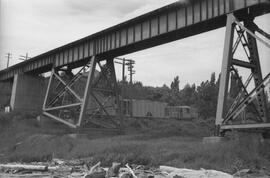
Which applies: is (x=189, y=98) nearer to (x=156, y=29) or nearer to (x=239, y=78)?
(x=156, y=29)

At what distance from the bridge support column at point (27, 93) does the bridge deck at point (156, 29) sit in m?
7.75

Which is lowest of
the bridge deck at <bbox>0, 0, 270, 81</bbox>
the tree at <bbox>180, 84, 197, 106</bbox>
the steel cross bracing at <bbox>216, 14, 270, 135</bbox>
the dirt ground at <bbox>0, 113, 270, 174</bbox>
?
the dirt ground at <bbox>0, 113, 270, 174</bbox>

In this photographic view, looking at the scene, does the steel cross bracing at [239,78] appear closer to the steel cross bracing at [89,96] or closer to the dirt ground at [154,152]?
the dirt ground at [154,152]

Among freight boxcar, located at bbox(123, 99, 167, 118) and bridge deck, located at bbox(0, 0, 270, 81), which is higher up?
bridge deck, located at bbox(0, 0, 270, 81)

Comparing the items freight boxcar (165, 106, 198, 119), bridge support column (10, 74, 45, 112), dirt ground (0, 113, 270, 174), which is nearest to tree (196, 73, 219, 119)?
freight boxcar (165, 106, 198, 119)

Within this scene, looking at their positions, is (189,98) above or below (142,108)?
above

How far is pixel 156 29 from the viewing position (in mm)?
27562

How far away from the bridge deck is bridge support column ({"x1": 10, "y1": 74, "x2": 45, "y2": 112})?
25.4 feet

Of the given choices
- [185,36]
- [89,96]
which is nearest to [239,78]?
[185,36]

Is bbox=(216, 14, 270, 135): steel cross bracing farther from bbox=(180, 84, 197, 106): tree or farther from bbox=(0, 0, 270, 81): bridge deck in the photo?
bbox=(180, 84, 197, 106): tree

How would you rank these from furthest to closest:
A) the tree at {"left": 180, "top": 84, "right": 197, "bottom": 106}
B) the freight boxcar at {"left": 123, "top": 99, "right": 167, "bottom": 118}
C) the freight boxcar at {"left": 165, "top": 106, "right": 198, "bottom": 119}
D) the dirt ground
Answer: the tree at {"left": 180, "top": 84, "right": 197, "bottom": 106} < the freight boxcar at {"left": 165, "top": 106, "right": 198, "bottom": 119} < the freight boxcar at {"left": 123, "top": 99, "right": 167, "bottom": 118} < the dirt ground

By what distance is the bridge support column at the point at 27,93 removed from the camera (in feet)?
151

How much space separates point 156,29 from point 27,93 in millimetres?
25857

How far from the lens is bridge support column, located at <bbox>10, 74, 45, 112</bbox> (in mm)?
46062
